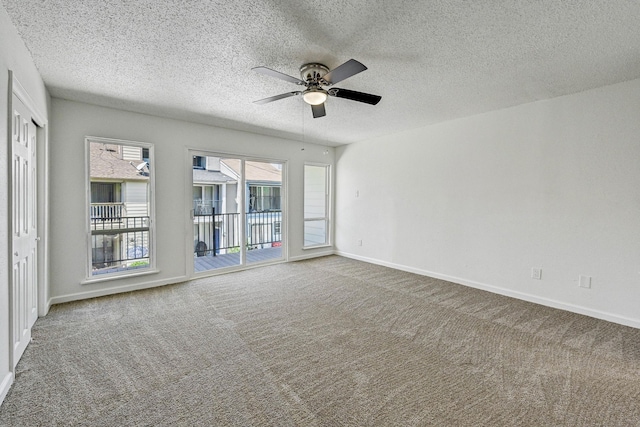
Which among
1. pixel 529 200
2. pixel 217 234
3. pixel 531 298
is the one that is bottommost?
pixel 531 298

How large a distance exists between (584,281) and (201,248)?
18.7ft

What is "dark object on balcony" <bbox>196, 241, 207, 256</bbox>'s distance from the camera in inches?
210

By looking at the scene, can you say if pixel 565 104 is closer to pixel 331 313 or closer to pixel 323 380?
pixel 331 313

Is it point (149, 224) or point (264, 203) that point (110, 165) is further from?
point (264, 203)

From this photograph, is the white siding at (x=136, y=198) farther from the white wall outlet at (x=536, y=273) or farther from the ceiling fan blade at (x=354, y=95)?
the white wall outlet at (x=536, y=273)

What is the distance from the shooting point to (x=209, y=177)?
4824mm

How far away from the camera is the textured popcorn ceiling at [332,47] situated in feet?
6.09

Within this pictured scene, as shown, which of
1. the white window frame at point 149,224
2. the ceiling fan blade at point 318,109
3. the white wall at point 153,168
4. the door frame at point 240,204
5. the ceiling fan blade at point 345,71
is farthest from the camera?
the door frame at point 240,204

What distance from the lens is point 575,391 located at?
1.90m

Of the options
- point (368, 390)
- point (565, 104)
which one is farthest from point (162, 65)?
point (565, 104)

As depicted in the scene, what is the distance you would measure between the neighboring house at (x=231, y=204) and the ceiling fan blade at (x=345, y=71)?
303 cm

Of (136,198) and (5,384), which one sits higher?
(136,198)

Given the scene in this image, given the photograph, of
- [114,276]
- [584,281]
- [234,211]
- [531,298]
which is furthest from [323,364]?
[234,211]

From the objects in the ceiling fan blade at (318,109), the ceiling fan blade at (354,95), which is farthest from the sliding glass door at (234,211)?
the ceiling fan blade at (354,95)
